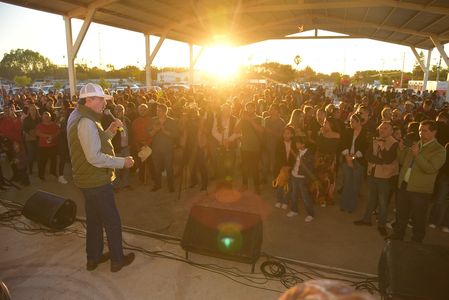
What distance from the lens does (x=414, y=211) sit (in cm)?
444

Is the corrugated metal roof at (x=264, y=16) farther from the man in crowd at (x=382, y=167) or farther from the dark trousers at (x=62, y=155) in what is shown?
the man in crowd at (x=382, y=167)

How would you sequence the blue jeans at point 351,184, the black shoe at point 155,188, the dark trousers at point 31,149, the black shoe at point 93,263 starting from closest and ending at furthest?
the black shoe at point 93,263
the blue jeans at point 351,184
the black shoe at point 155,188
the dark trousers at point 31,149

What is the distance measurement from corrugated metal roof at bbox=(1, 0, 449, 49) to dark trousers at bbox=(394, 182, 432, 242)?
431 inches

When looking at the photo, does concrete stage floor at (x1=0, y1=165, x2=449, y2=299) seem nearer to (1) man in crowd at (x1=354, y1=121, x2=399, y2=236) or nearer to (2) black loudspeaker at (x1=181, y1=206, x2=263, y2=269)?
(2) black loudspeaker at (x1=181, y1=206, x2=263, y2=269)

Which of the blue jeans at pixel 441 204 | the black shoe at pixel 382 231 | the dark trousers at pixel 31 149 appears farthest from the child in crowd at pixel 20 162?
the blue jeans at pixel 441 204

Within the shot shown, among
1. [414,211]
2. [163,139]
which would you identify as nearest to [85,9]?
[163,139]

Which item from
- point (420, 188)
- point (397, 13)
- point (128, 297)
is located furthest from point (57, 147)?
point (397, 13)

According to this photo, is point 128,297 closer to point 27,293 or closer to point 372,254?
point 27,293

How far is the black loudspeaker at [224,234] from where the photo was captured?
3.91m

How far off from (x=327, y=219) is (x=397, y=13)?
1385cm

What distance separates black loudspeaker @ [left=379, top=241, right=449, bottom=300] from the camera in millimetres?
2979

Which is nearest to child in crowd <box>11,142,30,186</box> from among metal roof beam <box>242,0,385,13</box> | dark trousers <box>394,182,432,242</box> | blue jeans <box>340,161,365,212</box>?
blue jeans <box>340,161,365,212</box>

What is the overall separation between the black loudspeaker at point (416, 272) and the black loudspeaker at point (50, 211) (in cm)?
460

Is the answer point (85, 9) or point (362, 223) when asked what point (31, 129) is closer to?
point (85, 9)
